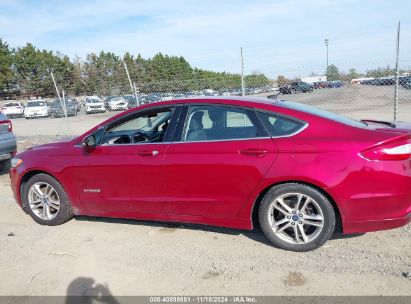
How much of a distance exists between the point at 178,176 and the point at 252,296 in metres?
1.45

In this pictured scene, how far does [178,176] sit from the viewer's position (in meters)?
4.20

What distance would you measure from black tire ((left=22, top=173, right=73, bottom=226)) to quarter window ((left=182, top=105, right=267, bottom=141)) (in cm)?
176

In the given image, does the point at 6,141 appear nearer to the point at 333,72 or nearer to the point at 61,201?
the point at 61,201

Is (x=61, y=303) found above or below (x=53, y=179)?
below

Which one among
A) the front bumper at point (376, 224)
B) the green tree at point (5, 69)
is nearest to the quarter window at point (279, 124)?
the front bumper at point (376, 224)

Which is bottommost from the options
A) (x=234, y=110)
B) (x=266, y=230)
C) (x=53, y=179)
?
(x=266, y=230)

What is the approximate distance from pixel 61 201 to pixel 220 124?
2.20 m

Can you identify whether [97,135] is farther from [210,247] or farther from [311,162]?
[311,162]

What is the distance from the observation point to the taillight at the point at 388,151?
3578 millimetres

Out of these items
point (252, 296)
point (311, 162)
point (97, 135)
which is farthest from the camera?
point (97, 135)

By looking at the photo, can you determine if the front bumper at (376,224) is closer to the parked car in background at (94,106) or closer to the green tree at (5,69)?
the parked car in background at (94,106)

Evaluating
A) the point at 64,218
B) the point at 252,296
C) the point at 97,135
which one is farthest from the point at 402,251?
the point at 64,218

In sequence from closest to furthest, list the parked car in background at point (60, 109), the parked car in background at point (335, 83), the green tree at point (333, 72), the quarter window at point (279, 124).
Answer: the quarter window at point (279, 124), the green tree at point (333, 72), the parked car in background at point (335, 83), the parked car in background at point (60, 109)

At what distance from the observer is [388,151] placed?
3584mm
